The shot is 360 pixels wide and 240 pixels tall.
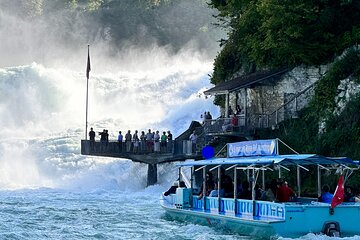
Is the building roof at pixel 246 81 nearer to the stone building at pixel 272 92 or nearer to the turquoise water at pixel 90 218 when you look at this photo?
the stone building at pixel 272 92

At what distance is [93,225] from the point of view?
1246 inches

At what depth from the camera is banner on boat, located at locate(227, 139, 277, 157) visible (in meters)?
28.0

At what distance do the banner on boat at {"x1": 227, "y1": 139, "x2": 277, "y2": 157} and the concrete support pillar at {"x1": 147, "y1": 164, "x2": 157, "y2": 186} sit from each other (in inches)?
725

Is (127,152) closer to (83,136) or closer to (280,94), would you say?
(280,94)

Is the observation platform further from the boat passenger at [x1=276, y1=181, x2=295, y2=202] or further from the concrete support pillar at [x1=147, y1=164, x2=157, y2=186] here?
the boat passenger at [x1=276, y1=181, x2=295, y2=202]

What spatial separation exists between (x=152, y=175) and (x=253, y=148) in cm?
2051

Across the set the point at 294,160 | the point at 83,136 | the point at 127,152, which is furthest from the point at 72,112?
the point at 294,160

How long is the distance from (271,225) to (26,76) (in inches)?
2222

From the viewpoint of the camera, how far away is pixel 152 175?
49.1 metres

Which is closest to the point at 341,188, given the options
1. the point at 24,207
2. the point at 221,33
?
the point at 24,207

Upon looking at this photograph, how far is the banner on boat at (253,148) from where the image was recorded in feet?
91.8

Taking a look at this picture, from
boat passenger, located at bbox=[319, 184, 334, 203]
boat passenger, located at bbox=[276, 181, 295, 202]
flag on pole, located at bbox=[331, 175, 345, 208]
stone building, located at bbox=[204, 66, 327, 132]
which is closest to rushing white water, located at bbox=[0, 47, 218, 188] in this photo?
stone building, located at bbox=[204, 66, 327, 132]

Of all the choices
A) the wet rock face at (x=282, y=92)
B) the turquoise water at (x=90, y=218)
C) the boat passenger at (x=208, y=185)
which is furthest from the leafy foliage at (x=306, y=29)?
the boat passenger at (x=208, y=185)

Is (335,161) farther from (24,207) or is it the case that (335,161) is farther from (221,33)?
(221,33)
